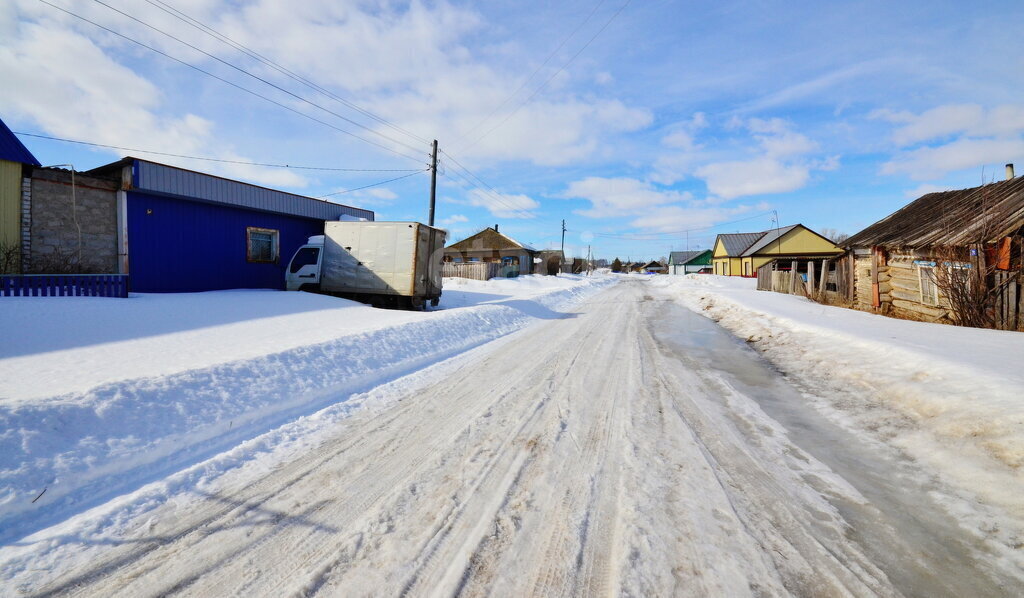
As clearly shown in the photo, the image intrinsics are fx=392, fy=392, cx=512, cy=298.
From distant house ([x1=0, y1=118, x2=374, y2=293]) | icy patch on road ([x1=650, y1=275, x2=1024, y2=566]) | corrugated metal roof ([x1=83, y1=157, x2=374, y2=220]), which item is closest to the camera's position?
icy patch on road ([x1=650, y1=275, x2=1024, y2=566])

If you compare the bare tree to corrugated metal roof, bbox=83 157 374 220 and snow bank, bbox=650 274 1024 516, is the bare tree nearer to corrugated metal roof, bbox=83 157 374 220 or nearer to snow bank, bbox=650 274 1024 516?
corrugated metal roof, bbox=83 157 374 220

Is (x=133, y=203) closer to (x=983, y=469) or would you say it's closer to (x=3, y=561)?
(x=3, y=561)

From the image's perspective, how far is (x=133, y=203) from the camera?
11.6m

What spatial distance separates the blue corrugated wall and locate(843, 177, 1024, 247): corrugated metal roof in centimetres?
2121

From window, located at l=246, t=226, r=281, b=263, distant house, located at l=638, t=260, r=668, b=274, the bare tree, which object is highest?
distant house, located at l=638, t=260, r=668, b=274

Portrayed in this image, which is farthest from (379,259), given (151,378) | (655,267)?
(655,267)

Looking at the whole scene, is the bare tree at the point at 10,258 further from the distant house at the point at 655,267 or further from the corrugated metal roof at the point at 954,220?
the distant house at the point at 655,267

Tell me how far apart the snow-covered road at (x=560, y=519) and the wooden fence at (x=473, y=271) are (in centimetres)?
2627

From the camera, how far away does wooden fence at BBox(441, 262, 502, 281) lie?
101 feet

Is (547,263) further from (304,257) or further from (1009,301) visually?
(1009,301)

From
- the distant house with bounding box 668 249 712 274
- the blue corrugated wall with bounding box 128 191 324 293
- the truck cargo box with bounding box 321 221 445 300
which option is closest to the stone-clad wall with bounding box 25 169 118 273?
the blue corrugated wall with bounding box 128 191 324 293

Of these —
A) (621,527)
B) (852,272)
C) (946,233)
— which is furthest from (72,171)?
(852,272)

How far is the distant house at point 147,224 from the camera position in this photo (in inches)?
397

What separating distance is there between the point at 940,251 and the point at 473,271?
25.5 metres
